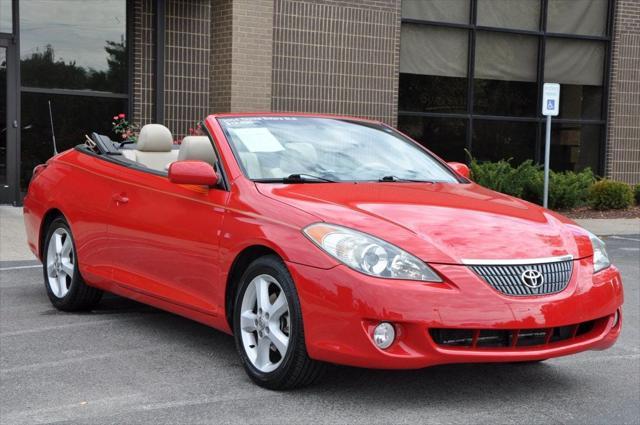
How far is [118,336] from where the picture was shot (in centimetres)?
621

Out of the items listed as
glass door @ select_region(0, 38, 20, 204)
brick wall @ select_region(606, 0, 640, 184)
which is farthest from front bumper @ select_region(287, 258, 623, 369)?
brick wall @ select_region(606, 0, 640, 184)

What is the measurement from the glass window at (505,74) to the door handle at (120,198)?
1347cm

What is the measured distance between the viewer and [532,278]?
4.57 metres

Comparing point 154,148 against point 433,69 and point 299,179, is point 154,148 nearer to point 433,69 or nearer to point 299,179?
point 299,179

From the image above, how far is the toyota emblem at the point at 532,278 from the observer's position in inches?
179

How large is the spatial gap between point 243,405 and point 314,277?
71 centimetres

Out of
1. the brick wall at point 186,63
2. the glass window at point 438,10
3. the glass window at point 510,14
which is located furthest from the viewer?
the glass window at point 510,14

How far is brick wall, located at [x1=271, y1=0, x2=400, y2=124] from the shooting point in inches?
649

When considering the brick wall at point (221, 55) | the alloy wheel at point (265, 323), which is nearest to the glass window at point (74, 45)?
the brick wall at point (221, 55)

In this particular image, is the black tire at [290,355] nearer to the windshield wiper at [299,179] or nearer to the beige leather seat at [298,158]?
the windshield wiper at [299,179]

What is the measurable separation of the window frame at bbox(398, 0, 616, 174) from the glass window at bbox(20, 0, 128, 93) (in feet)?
17.6

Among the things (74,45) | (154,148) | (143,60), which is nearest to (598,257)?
(154,148)

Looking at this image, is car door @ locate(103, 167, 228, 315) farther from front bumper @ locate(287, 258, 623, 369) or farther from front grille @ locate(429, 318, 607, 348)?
front grille @ locate(429, 318, 607, 348)

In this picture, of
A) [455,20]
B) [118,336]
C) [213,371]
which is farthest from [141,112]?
[213,371]
